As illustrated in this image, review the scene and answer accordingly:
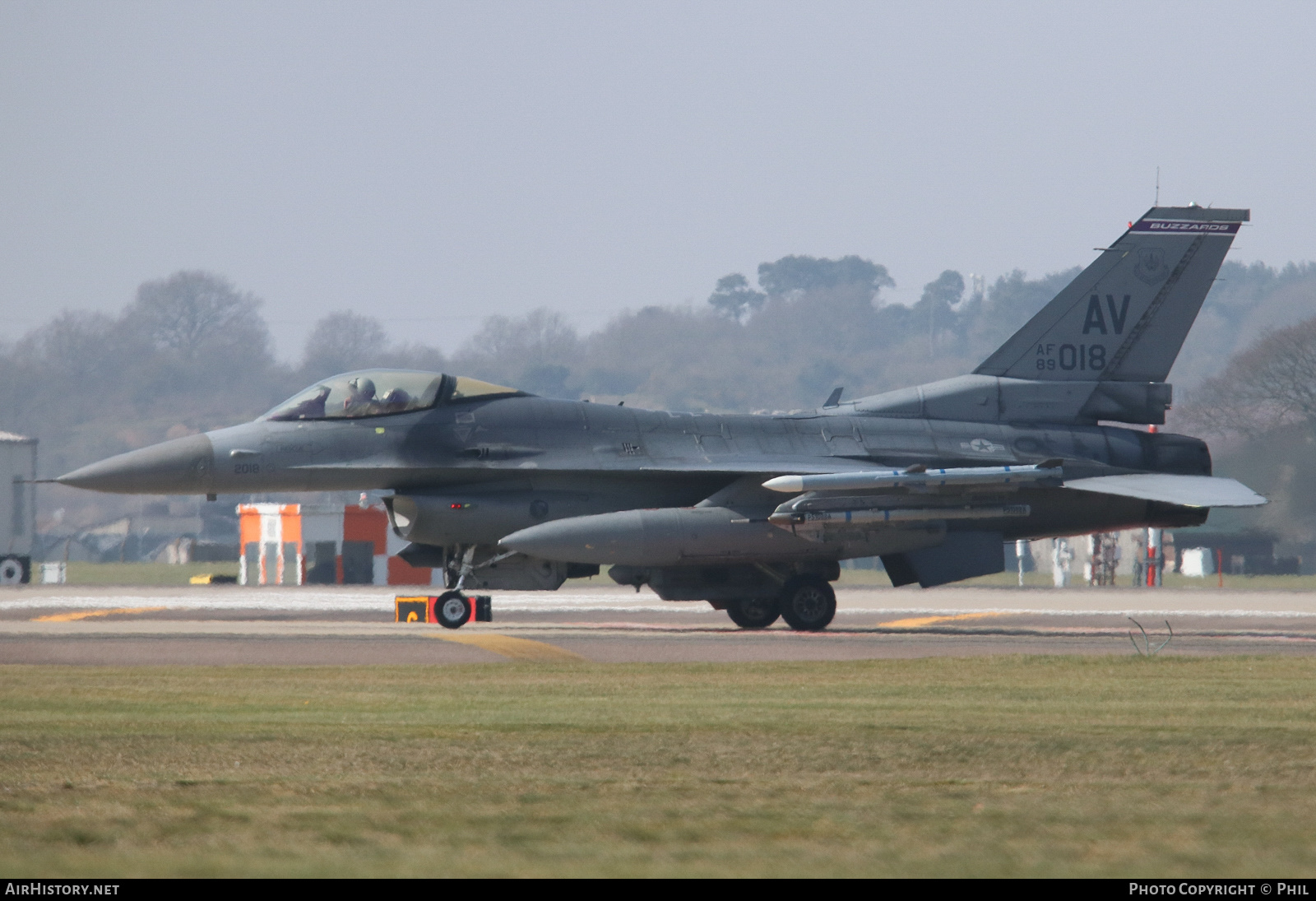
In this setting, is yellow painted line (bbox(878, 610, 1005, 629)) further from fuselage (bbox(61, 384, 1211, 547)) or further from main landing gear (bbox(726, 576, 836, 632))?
fuselage (bbox(61, 384, 1211, 547))

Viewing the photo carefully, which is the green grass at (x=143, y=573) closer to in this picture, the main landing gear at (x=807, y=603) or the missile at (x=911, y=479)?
the main landing gear at (x=807, y=603)

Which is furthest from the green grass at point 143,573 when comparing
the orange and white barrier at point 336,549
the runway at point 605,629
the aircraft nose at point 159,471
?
the aircraft nose at point 159,471

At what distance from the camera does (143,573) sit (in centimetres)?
6000

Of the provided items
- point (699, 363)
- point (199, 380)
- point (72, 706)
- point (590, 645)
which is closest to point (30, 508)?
point (590, 645)

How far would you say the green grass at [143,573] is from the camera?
175 ft

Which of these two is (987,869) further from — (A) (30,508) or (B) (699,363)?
(B) (699,363)

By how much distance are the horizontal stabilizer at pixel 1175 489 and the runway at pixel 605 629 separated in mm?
1766

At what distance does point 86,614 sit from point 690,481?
9.96 m

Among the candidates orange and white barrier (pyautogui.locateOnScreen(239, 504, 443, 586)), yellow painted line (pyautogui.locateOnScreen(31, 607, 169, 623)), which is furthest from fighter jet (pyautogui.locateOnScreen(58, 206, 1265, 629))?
orange and white barrier (pyautogui.locateOnScreen(239, 504, 443, 586))

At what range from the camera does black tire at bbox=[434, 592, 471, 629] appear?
838 inches

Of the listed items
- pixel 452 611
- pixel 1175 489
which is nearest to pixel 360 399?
pixel 452 611

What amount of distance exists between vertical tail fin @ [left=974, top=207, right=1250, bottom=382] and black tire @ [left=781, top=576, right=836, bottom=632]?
4.58 metres
